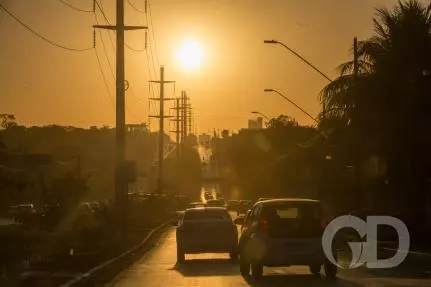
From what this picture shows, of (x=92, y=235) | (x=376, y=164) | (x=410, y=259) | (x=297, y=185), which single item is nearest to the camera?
(x=410, y=259)

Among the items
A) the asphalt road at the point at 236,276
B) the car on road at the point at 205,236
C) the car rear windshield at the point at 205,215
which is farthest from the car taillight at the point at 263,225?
the car rear windshield at the point at 205,215

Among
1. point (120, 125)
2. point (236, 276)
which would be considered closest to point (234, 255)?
point (236, 276)

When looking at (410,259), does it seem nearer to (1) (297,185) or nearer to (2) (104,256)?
(2) (104,256)

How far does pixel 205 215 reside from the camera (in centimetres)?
3097

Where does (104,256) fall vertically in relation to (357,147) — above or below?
below

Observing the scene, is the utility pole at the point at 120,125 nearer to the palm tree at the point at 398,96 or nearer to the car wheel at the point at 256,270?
the palm tree at the point at 398,96

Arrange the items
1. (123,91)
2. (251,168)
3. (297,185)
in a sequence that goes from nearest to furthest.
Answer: (123,91) → (297,185) → (251,168)

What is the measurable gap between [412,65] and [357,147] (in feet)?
14.9

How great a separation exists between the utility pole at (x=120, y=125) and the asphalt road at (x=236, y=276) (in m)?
11.6

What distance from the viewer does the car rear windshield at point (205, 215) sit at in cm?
3077

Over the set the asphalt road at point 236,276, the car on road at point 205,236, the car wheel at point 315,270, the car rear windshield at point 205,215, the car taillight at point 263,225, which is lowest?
the asphalt road at point 236,276

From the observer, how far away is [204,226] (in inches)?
1185

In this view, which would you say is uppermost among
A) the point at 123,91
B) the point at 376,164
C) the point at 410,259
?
the point at 123,91

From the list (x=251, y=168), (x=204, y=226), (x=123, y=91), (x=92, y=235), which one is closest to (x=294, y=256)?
(x=204, y=226)
